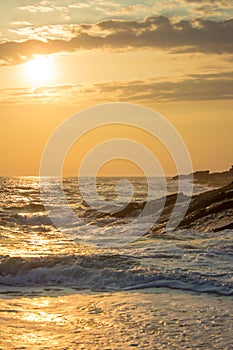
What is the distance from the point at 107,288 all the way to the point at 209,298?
310cm

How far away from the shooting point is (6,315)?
11117 mm

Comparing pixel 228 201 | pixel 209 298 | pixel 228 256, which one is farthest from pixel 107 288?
pixel 228 201

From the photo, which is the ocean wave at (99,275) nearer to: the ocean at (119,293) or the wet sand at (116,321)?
the ocean at (119,293)

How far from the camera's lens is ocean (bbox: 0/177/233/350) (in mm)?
9508

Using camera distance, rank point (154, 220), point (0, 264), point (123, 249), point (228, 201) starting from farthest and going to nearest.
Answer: point (154, 220) < point (228, 201) < point (123, 249) < point (0, 264)

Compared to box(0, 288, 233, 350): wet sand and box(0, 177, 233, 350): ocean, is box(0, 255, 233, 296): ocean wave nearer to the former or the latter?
box(0, 177, 233, 350): ocean

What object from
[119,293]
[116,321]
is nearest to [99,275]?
[119,293]

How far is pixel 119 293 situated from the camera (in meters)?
13.8

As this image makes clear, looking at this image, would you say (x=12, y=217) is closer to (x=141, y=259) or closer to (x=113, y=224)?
(x=113, y=224)

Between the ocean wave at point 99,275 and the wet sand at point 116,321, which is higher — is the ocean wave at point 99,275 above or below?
above

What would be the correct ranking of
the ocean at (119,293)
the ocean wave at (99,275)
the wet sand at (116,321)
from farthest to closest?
the ocean wave at (99,275) → the ocean at (119,293) → the wet sand at (116,321)

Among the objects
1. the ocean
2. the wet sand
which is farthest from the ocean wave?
the wet sand

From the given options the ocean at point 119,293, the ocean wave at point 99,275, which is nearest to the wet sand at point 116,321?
the ocean at point 119,293

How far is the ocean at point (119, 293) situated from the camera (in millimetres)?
9508
